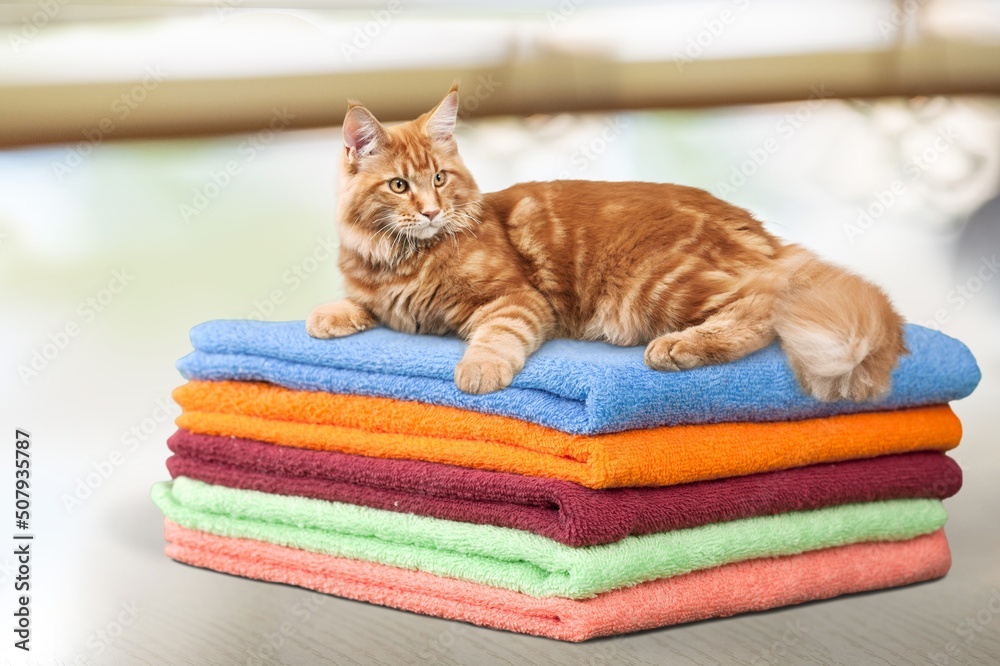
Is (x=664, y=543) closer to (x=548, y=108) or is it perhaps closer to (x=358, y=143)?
(x=358, y=143)

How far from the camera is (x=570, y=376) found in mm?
1213

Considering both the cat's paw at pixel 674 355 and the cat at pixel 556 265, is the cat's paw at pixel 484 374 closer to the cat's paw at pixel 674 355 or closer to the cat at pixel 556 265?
the cat at pixel 556 265

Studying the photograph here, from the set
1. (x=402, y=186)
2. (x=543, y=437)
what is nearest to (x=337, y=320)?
(x=402, y=186)

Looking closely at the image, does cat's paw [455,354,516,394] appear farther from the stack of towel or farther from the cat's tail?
the cat's tail

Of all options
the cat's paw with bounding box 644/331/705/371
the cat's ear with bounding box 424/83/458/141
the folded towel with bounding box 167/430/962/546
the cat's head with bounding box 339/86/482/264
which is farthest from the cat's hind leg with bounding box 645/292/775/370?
the cat's ear with bounding box 424/83/458/141

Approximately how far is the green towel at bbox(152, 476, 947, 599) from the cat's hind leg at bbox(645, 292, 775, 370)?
220 millimetres

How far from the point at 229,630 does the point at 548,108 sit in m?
1.21

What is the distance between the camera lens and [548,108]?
2002mm

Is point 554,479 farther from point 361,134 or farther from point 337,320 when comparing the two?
point 361,134

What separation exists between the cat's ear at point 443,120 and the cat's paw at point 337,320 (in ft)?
1.01

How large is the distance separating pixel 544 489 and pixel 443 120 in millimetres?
690

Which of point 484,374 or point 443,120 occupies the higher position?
point 443,120

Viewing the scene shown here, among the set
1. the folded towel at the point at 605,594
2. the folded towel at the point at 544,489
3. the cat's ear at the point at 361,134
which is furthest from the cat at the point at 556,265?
the folded towel at the point at 605,594

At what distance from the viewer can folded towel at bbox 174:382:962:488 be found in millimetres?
1201
